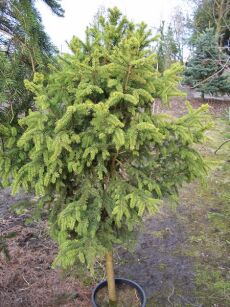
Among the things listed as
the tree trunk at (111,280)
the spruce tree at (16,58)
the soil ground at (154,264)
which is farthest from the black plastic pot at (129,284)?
the spruce tree at (16,58)

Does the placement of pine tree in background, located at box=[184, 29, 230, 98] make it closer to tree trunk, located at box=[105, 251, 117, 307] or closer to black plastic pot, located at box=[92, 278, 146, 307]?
black plastic pot, located at box=[92, 278, 146, 307]

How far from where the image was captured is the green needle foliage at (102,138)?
69.4 inches

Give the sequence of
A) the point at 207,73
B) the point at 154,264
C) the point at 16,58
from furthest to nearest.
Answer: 1. the point at 207,73
2. the point at 154,264
3. the point at 16,58

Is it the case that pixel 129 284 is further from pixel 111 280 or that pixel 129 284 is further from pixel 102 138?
pixel 102 138

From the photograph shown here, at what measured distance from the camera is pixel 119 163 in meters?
2.23

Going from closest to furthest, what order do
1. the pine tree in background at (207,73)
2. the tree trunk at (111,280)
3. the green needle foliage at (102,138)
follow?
the green needle foliage at (102,138) < the tree trunk at (111,280) < the pine tree in background at (207,73)

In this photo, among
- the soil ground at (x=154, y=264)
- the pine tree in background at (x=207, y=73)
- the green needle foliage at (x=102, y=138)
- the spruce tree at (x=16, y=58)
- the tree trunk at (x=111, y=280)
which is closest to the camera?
the green needle foliage at (x=102, y=138)

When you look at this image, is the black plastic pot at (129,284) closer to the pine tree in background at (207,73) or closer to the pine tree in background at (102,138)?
the pine tree in background at (102,138)

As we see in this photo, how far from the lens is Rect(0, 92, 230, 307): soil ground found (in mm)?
3020

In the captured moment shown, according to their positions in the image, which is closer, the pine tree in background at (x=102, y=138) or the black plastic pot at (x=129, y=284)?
the pine tree in background at (x=102, y=138)

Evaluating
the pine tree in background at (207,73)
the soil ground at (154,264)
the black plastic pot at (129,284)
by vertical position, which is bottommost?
the soil ground at (154,264)

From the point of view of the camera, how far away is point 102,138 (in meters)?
1.82

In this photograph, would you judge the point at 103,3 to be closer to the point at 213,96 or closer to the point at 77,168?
the point at 213,96

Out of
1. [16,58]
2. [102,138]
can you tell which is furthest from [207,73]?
[102,138]
